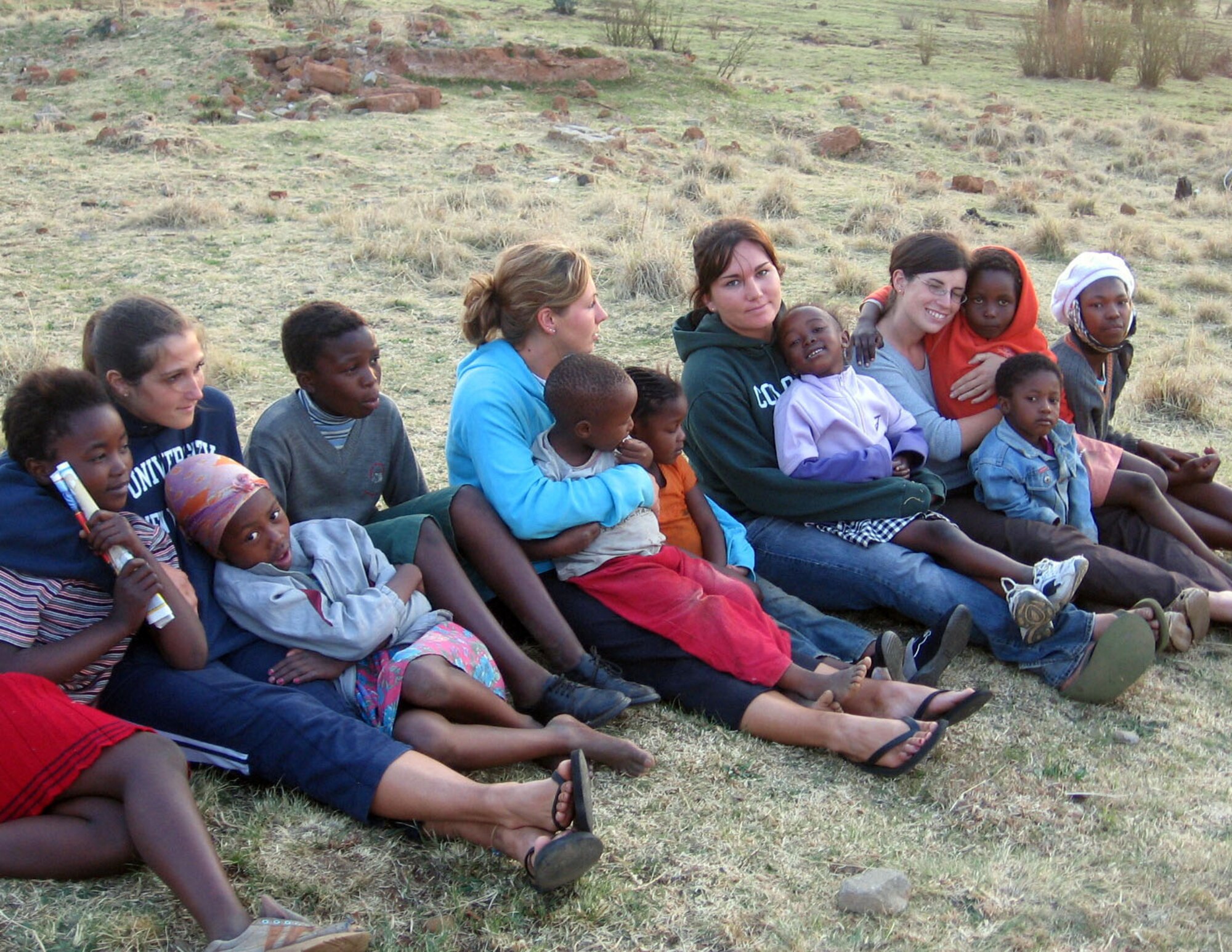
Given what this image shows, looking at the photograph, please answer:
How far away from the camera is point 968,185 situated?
43.5 feet

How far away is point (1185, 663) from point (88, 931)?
347 cm

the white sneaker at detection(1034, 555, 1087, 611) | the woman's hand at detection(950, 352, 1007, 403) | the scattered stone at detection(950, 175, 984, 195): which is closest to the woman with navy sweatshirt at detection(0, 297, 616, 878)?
the white sneaker at detection(1034, 555, 1087, 611)

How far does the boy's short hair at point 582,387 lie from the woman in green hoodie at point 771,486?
690mm

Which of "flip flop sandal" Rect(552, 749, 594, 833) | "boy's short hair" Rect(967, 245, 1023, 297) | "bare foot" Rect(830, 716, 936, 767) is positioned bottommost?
"bare foot" Rect(830, 716, 936, 767)

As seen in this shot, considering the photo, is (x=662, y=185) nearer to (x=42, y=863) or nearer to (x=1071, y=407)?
(x=1071, y=407)

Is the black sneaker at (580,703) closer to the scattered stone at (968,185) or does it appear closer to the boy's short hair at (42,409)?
the boy's short hair at (42,409)

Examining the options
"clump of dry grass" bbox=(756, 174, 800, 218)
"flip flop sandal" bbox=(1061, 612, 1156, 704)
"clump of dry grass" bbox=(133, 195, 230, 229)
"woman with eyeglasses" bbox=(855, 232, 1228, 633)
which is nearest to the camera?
"flip flop sandal" bbox=(1061, 612, 1156, 704)

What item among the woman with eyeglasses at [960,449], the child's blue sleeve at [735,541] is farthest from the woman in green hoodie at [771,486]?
the woman with eyeglasses at [960,449]

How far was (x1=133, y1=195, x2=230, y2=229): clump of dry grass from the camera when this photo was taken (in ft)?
31.0

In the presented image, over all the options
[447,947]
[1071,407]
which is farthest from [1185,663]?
[447,947]

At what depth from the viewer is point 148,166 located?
11.4 meters

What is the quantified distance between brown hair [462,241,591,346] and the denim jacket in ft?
5.37

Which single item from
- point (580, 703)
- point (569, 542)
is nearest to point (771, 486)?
point (569, 542)

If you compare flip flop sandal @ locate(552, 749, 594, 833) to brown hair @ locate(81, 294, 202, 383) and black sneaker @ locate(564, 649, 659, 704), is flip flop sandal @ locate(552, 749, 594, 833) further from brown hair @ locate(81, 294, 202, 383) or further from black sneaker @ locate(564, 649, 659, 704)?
brown hair @ locate(81, 294, 202, 383)
